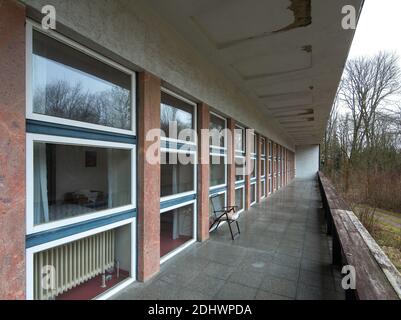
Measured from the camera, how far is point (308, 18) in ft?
8.08

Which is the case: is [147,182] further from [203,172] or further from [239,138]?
[239,138]

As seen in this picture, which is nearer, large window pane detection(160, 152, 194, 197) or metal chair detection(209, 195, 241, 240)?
large window pane detection(160, 152, 194, 197)

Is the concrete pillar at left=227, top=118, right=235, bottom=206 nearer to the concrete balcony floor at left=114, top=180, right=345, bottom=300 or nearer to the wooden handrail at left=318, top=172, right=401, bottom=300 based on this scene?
the concrete balcony floor at left=114, top=180, right=345, bottom=300

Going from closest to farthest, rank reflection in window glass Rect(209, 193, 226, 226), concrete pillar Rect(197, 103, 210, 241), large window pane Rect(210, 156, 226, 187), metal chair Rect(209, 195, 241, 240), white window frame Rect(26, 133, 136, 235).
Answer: white window frame Rect(26, 133, 136, 235)
concrete pillar Rect(197, 103, 210, 241)
metal chair Rect(209, 195, 241, 240)
reflection in window glass Rect(209, 193, 226, 226)
large window pane Rect(210, 156, 226, 187)

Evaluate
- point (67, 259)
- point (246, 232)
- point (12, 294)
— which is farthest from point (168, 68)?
point (246, 232)

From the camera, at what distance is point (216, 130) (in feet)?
15.0

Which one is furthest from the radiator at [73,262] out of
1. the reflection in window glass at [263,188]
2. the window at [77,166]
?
the reflection in window glass at [263,188]

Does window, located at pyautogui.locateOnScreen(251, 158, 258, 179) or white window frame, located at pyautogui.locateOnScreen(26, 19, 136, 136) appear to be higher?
white window frame, located at pyautogui.locateOnScreen(26, 19, 136, 136)

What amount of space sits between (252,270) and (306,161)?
18.9 m

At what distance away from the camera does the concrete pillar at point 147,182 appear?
2.48 meters

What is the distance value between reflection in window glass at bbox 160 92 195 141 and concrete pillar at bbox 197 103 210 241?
0.18 m

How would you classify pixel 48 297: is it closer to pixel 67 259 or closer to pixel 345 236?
pixel 67 259

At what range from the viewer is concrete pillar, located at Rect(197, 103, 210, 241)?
373 centimetres

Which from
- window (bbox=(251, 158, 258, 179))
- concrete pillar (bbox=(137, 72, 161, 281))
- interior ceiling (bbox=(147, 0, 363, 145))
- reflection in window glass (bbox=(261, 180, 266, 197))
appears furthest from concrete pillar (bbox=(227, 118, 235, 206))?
reflection in window glass (bbox=(261, 180, 266, 197))
